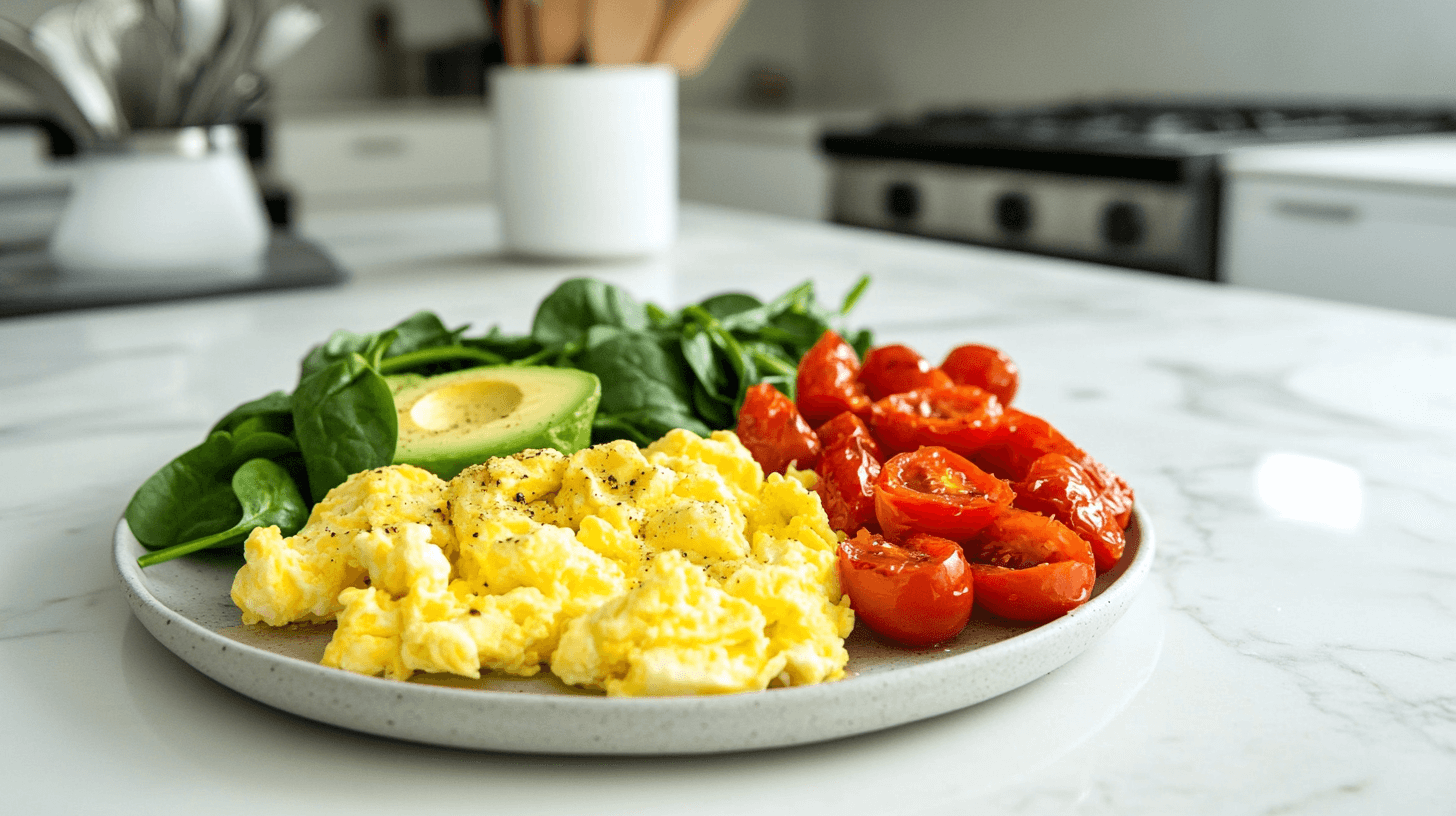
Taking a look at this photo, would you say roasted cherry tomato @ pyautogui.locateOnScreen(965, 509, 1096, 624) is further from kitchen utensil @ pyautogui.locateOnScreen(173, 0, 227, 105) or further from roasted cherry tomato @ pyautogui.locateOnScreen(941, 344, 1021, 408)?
kitchen utensil @ pyautogui.locateOnScreen(173, 0, 227, 105)

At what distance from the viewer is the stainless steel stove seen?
8.16ft

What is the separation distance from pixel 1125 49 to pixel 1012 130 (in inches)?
33.9

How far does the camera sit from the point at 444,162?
4.58 meters

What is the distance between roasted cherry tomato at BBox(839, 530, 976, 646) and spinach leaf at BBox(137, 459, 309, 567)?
0.28m

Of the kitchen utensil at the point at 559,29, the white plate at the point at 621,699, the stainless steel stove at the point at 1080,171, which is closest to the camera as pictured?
the white plate at the point at 621,699

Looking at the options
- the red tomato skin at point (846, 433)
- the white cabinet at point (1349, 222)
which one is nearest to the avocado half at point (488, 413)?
the red tomato skin at point (846, 433)

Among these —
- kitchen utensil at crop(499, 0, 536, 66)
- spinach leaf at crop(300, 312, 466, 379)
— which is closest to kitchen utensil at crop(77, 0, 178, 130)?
kitchen utensil at crop(499, 0, 536, 66)

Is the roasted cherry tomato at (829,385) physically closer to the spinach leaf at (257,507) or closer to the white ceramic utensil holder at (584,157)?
the spinach leaf at (257,507)

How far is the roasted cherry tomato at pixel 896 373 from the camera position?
0.75 metres

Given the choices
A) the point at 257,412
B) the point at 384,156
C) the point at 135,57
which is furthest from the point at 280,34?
the point at 384,156

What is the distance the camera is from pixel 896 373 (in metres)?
0.76

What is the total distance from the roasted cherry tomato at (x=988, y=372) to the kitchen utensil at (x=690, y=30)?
901 millimetres

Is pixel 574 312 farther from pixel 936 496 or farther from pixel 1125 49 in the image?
pixel 1125 49

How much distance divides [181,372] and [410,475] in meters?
0.68
